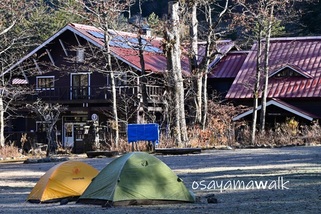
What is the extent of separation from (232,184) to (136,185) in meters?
3.16

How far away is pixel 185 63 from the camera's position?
4225 centimetres

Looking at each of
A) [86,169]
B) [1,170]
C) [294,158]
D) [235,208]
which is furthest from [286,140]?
[235,208]

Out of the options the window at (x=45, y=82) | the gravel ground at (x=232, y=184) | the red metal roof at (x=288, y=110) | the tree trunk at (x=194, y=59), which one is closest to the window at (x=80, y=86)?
the window at (x=45, y=82)

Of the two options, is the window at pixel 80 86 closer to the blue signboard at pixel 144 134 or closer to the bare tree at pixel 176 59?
the bare tree at pixel 176 59

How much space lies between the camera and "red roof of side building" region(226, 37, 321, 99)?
1444 inches

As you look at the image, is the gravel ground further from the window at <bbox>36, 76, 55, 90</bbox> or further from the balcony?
the window at <bbox>36, 76, 55, 90</bbox>

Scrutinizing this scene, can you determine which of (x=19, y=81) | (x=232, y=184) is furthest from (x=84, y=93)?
(x=232, y=184)

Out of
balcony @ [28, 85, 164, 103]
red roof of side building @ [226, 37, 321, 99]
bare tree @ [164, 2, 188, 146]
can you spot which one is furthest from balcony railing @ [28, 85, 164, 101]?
bare tree @ [164, 2, 188, 146]

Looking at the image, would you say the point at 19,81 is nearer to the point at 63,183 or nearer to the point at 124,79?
the point at 124,79

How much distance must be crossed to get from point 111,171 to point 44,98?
2826 cm

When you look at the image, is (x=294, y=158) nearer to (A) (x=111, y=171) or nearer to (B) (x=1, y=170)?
(A) (x=111, y=171)

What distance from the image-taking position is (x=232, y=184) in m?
13.9

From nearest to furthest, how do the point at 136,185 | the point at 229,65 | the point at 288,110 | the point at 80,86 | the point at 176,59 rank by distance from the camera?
1. the point at 136,185
2. the point at 176,59
3. the point at 288,110
4. the point at 80,86
5. the point at 229,65

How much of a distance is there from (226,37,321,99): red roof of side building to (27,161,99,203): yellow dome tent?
23.1 m
